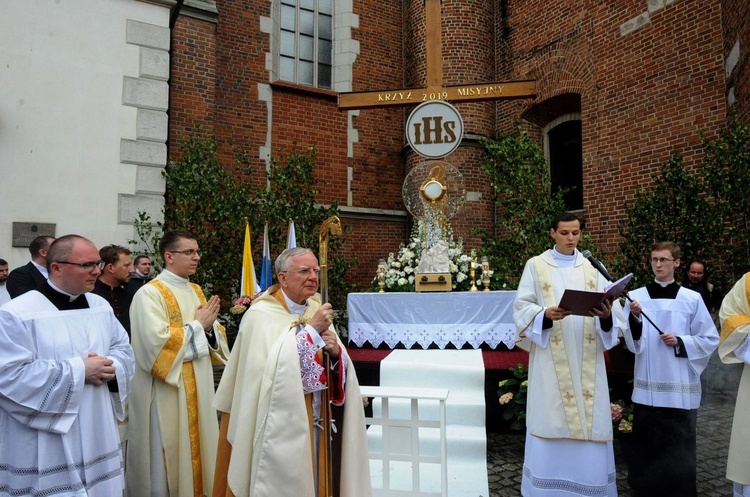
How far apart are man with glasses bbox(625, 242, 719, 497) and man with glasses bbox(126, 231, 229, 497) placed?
9.81 feet

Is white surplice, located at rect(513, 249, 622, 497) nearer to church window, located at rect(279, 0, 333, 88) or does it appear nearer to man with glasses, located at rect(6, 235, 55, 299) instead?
man with glasses, located at rect(6, 235, 55, 299)

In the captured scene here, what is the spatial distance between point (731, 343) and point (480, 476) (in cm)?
217

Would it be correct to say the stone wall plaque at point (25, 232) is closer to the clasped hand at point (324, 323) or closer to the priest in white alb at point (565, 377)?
the clasped hand at point (324, 323)

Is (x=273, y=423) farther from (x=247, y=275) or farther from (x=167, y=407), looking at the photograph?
(x=247, y=275)

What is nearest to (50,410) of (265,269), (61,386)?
(61,386)

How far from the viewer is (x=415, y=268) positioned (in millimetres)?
7770

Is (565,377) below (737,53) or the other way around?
below

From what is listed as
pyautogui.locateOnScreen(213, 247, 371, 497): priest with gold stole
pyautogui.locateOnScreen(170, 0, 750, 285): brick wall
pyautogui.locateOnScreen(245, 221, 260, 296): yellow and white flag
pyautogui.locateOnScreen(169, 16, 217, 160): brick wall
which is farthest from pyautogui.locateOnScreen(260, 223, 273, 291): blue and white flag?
pyautogui.locateOnScreen(213, 247, 371, 497): priest with gold stole

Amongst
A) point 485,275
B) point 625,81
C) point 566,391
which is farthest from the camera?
point 625,81

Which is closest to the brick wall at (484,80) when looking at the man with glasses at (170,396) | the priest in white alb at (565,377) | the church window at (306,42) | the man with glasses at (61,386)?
the church window at (306,42)

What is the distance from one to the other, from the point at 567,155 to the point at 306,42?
234 inches

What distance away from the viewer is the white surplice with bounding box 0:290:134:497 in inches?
97.3

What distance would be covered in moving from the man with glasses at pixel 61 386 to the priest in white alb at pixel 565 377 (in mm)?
2578

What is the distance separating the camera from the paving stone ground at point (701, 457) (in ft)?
14.4
